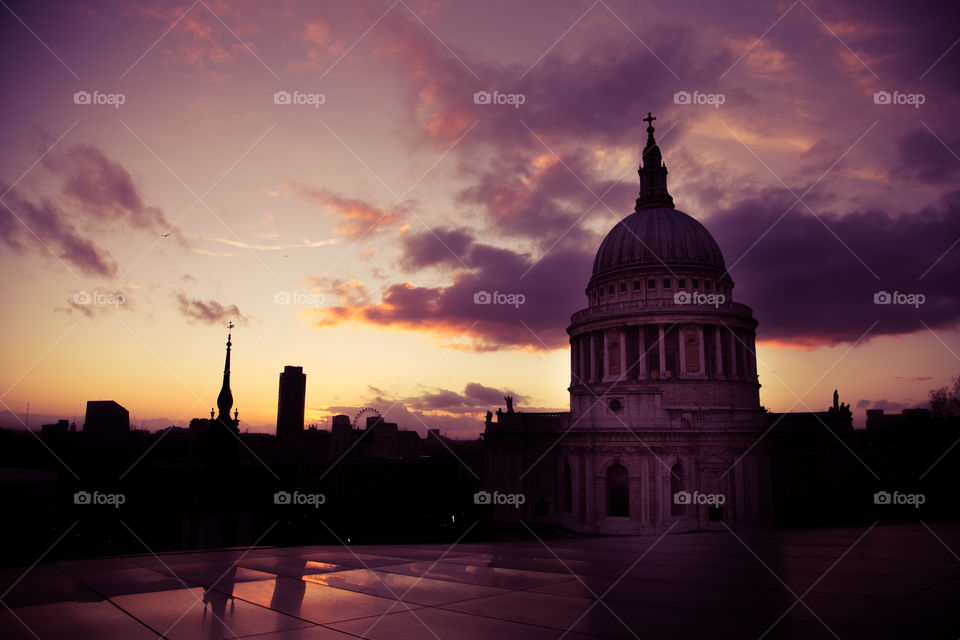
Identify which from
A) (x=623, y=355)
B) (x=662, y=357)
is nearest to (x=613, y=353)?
(x=623, y=355)

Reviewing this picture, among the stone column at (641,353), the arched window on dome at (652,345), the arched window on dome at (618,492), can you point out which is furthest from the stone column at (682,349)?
the arched window on dome at (618,492)

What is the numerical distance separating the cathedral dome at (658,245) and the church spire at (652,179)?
2977 mm

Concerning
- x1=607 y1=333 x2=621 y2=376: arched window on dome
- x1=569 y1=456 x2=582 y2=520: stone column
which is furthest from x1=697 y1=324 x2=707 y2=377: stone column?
x1=569 y1=456 x2=582 y2=520: stone column

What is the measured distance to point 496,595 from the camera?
832 cm

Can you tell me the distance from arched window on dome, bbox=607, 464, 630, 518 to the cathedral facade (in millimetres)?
79

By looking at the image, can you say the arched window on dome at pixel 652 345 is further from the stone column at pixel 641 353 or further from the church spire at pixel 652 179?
the church spire at pixel 652 179

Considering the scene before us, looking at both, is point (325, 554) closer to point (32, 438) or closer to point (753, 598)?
point (753, 598)

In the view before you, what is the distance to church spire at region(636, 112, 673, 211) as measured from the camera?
7812 centimetres

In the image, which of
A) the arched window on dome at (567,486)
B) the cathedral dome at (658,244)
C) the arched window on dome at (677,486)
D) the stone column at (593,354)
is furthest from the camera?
the cathedral dome at (658,244)

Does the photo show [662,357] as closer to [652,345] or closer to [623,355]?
[652,345]

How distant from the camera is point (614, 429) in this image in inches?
1971

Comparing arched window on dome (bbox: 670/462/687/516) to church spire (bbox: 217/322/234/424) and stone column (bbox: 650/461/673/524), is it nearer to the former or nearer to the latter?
stone column (bbox: 650/461/673/524)

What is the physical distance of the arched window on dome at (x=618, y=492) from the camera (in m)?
49.9

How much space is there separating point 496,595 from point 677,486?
4551 centimetres
